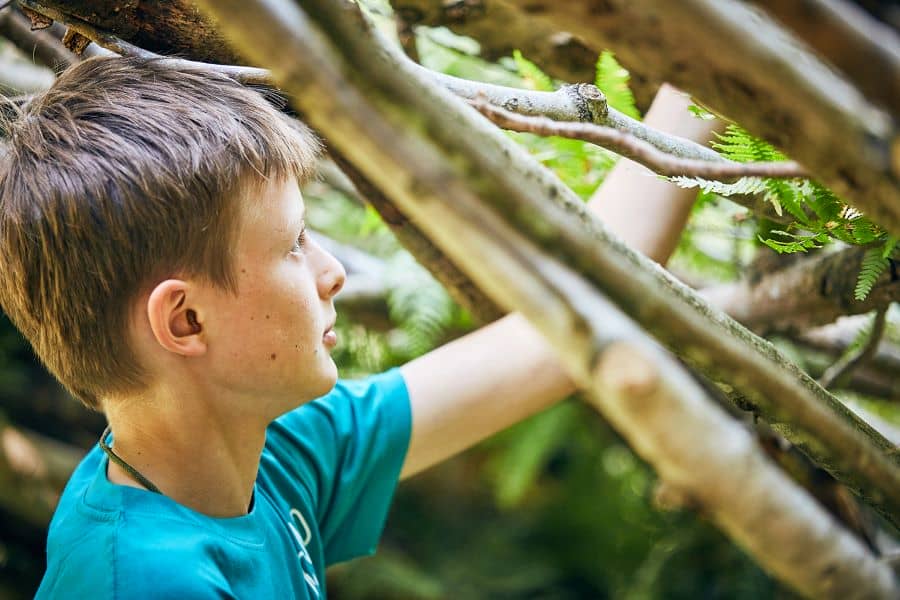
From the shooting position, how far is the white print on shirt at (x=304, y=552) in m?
1.08

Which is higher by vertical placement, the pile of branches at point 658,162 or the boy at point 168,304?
the pile of branches at point 658,162

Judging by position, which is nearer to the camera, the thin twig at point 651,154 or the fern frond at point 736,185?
the thin twig at point 651,154

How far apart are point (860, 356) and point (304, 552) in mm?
919

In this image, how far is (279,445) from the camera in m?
Answer: 1.21

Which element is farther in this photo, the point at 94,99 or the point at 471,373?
the point at 471,373

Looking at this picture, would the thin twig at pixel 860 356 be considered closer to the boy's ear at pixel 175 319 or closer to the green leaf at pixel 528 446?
the boy's ear at pixel 175 319

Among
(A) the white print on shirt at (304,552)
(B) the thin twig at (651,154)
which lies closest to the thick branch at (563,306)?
(B) the thin twig at (651,154)

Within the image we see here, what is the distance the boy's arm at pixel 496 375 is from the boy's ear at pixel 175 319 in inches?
16.8

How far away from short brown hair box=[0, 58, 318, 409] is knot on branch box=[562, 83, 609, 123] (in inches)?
15.1

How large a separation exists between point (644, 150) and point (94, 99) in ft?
2.30

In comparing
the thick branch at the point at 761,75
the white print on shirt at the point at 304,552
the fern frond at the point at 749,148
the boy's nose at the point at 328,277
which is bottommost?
the white print on shirt at the point at 304,552

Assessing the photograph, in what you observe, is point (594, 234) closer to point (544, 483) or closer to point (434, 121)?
point (434, 121)

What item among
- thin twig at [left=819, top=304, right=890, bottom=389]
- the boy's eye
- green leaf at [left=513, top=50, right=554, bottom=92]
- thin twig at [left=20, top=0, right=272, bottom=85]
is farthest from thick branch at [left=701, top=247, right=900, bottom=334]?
thin twig at [left=20, top=0, right=272, bottom=85]

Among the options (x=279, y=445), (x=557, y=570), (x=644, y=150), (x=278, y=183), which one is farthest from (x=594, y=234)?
(x=557, y=570)
